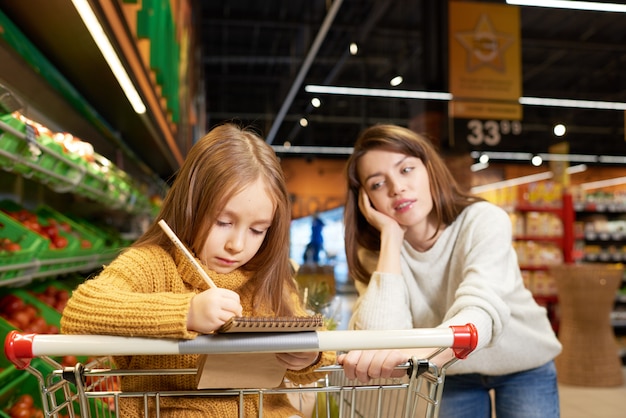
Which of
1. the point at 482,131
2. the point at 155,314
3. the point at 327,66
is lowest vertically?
the point at 155,314

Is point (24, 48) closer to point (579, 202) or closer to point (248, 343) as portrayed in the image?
point (248, 343)

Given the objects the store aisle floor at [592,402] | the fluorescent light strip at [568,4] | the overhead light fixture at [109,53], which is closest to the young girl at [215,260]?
the overhead light fixture at [109,53]

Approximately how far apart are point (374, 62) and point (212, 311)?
16.3 meters

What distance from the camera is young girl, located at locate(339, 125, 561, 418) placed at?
1.89 m

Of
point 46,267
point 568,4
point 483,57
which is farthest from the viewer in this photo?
point 483,57

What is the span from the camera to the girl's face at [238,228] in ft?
4.39

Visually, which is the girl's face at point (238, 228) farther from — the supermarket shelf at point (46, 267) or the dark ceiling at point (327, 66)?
the supermarket shelf at point (46, 267)

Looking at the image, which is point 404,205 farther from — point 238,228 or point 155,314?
point 155,314

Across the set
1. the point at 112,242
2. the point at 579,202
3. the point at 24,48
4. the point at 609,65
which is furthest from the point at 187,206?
the point at 609,65

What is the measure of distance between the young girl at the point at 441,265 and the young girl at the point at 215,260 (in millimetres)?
496

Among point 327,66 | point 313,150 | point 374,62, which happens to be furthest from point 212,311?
point 313,150

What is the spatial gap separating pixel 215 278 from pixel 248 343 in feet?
1.36

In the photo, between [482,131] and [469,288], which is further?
[482,131]

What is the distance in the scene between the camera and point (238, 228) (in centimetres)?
134
